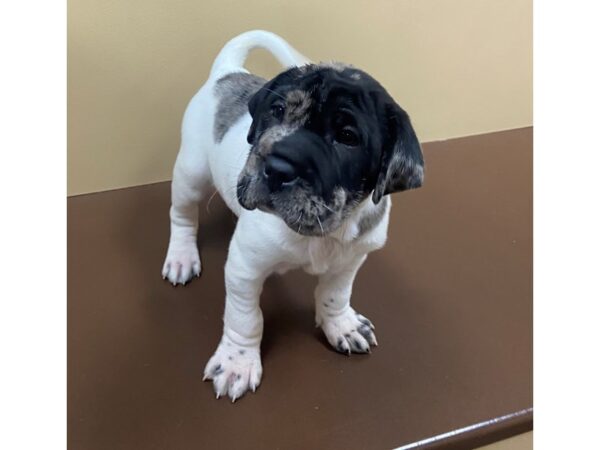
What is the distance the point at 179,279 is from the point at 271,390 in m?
0.45

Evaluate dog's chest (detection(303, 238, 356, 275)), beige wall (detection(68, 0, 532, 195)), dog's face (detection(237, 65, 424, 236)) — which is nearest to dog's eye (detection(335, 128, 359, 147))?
dog's face (detection(237, 65, 424, 236))

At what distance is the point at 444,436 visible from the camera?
1199 millimetres

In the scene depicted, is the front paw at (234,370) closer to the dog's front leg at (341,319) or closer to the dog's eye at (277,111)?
the dog's front leg at (341,319)

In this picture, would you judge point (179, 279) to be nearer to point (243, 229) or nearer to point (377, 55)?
point (243, 229)

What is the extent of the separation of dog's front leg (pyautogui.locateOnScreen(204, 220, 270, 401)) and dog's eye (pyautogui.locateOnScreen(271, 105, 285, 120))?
11.2 inches

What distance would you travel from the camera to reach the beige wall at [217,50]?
1645 millimetres

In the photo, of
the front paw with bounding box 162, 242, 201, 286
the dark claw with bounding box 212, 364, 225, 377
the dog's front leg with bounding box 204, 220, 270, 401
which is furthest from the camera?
the front paw with bounding box 162, 242, 201, 286

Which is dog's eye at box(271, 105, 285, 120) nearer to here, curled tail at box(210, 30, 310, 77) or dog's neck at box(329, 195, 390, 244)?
dog's neck at box(329, 195, 390, 244)

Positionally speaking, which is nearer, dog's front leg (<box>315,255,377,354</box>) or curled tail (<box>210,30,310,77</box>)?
dog's front leg (<box>315,255,377,354</box>)

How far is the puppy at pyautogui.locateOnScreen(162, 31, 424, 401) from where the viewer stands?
0.88 m

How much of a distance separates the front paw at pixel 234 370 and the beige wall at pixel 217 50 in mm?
876

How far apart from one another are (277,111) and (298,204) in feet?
0.62

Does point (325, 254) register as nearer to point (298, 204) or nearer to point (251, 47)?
point (298, 204)

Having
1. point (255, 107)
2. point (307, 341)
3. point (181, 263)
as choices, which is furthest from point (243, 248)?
point (181, 263)
